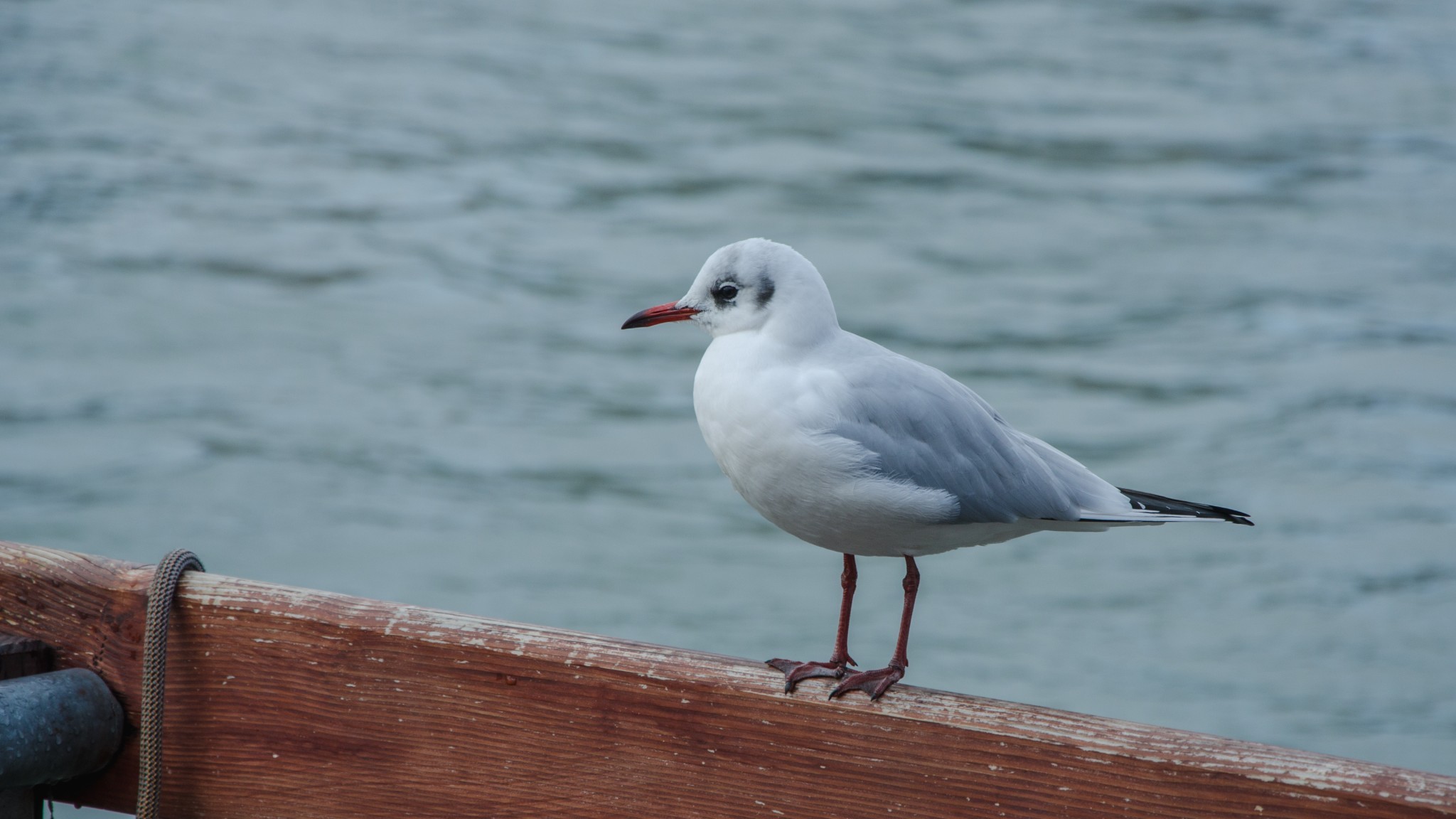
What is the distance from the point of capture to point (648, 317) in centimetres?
224

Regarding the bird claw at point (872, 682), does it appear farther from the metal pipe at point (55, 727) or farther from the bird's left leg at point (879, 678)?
the metal pipe at point (55, 727)

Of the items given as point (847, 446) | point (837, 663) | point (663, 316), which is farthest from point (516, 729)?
point (663, 316)

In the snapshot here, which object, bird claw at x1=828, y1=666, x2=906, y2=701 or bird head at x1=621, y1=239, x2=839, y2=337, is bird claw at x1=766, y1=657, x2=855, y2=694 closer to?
bird claw at x1=828, y1=666, x2=906, y2=701

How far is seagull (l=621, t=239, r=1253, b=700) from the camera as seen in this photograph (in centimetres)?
201

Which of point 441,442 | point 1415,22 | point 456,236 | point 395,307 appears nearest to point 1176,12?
point 1415,22

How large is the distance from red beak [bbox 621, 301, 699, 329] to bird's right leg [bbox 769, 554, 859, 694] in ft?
1.41

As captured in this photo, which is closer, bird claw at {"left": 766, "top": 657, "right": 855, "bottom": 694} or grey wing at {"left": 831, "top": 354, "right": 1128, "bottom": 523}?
bird claw at {"left": 766, "top": 657, "right": 855, "bottom": 694}

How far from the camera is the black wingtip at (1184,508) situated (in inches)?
81.9

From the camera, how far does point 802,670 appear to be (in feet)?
6.11

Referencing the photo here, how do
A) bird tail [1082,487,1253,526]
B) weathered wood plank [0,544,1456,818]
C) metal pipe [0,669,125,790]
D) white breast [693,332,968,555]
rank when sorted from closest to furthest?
weathered wood plank [0,544,1456,818], metal pipe [0,669,125,790], white breast [693,332,968,555], bird tail [1082,487,1253,526]

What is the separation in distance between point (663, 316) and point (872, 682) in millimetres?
613

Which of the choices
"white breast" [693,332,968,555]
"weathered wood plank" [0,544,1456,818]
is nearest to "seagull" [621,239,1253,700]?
"white breast" [693,332,968,555]

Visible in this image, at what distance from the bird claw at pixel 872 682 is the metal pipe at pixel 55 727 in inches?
34.2

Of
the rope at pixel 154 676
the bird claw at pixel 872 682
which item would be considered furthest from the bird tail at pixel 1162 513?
the rope at pixel 154 676
